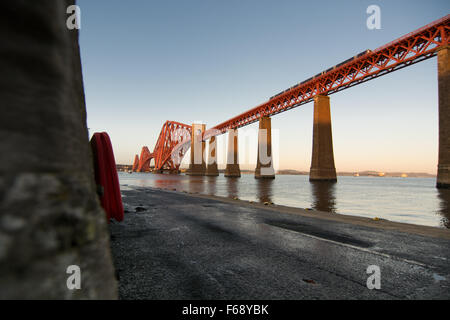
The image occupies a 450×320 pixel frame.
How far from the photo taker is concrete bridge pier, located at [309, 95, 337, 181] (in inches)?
1761

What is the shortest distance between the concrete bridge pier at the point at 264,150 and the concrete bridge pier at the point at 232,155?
12749 mm

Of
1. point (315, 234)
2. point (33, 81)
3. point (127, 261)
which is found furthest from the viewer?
point (315, 234)

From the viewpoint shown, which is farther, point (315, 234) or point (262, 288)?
point (315, 234)

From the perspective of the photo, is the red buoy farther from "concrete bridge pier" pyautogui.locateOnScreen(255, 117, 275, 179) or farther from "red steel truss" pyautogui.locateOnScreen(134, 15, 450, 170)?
"concrete bridge pier" pyautogui.locateOnScreen(255, 117, 275, 179)

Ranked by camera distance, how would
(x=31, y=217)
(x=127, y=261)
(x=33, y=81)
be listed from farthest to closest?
1. (x=127, y=261)
2. (x=33, y=81)
3. (x=31, y=217)

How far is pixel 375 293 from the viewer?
222 cm

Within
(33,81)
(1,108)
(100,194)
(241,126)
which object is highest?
(241,126)

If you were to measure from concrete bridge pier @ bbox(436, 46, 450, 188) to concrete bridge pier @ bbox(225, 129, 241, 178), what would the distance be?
166 feet

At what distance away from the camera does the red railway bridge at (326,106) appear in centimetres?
2895

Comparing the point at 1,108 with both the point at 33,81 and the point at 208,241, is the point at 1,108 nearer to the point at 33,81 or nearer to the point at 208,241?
the point at 33,81

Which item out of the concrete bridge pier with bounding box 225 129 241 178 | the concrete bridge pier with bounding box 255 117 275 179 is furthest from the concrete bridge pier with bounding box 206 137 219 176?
the concrete bridge pier with bounding box 255 117 275 179

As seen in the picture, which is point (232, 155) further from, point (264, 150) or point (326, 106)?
point (326, 106)

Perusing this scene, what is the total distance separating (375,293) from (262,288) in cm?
108
